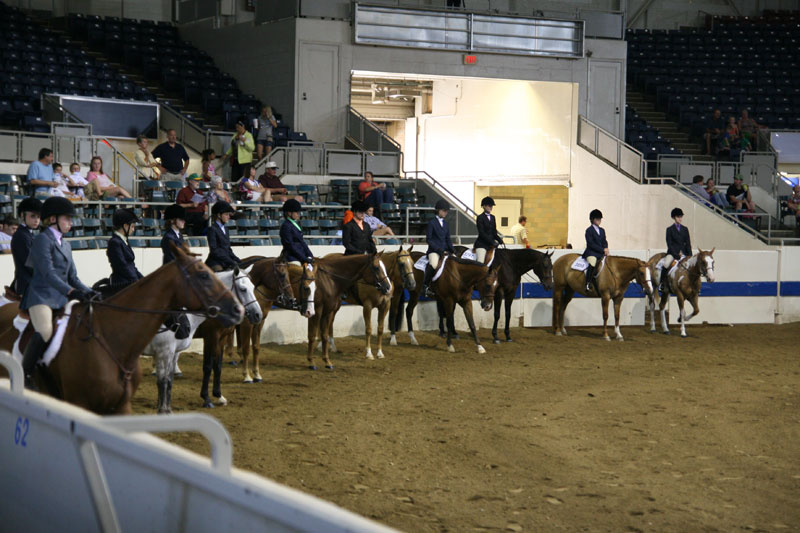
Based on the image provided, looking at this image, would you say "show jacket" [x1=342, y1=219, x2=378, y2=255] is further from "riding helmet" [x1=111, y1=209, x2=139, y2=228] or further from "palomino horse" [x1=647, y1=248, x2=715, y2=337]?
"riding helmet" [x1=111, y1=209, x2=139, y2=228]

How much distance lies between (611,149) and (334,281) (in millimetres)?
15755

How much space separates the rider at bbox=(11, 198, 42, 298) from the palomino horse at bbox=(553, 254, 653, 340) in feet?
41.4

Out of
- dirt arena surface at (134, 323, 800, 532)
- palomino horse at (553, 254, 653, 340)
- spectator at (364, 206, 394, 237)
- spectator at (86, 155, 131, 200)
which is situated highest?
spectator at (86, 155, 131, 200)

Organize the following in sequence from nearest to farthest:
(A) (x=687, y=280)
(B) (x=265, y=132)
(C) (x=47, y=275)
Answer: (C) (x=47, y=275), (A) (x=687, y=280), (B) (x=265, y=132)

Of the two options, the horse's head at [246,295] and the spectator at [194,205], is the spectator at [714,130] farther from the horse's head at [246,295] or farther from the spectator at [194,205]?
the horse's head at [246,295]

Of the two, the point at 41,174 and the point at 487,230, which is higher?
the point at 41,174

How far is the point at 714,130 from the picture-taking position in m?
30.5

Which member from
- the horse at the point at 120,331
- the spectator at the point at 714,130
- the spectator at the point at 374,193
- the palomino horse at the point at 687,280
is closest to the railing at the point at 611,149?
the spectator at the point at 714,130

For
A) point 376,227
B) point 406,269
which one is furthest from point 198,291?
point 376,227

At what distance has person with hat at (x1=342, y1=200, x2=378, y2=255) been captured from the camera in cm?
1644

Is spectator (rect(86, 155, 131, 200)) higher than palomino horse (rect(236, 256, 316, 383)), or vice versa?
spectator (rect(86, 155, 131, 200))

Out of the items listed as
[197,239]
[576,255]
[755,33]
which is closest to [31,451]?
[197,239]

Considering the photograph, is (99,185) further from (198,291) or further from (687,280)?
(687,280)

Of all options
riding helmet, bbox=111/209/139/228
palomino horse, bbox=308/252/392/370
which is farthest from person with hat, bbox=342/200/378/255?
riding helmet, bbox=111/209/139/228
